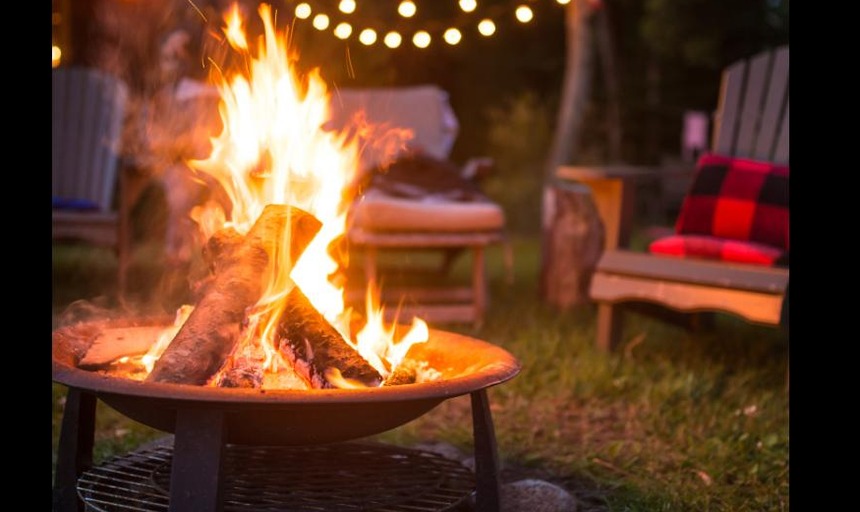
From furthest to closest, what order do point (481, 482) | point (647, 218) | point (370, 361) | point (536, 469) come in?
point (647, 218) < point (536, 469) < point (370, 361) < point (481, 482)

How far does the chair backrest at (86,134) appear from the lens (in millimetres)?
5750

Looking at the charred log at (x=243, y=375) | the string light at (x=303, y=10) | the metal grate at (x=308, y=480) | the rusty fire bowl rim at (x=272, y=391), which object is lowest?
the metal grate at (x=308, y=480)

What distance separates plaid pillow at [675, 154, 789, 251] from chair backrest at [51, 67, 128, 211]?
10.6ft

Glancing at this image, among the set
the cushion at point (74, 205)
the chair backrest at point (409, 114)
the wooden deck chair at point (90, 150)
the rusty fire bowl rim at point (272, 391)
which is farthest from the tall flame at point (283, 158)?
the chair backrest at point (409, 114)

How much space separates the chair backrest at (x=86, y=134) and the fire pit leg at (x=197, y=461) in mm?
4062

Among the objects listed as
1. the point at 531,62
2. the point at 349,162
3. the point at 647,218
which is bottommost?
the point at 647,218

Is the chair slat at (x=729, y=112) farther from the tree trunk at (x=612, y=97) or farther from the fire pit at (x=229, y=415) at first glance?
the tree trunk at (x=612, y=97)

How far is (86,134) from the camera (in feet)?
→ 19.3

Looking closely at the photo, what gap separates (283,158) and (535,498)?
1.05 metres

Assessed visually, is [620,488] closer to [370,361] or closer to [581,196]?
[370,361]

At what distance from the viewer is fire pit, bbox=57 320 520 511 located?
1787mm
